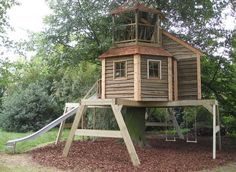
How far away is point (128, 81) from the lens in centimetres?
1694

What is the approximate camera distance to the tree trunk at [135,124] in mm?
18969

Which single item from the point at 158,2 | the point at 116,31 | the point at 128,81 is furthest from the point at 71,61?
the point at 158,2

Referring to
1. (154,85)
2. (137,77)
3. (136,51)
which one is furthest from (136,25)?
(154,85)

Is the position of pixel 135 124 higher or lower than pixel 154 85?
lower

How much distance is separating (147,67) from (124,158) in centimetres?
450

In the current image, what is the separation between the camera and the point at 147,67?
17062 millimetres

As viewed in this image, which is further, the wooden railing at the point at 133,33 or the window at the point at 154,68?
the wooden railing at the point at 133,33

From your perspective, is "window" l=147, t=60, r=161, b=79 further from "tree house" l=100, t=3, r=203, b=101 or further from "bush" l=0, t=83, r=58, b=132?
"bush" l=0, t=83, r=58, b=132

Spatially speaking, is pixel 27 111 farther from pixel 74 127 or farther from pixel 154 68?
pixel 154 68

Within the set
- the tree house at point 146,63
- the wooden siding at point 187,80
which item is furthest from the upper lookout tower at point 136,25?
the wooden siding at point 187,80

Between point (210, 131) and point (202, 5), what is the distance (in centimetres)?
1076

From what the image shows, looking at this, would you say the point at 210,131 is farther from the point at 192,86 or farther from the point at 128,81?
the point at 128,81

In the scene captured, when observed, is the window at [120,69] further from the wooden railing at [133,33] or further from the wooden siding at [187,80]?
the wooden siding at [187,80]

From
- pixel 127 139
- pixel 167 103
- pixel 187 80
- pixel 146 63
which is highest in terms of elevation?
pixel 146 63
